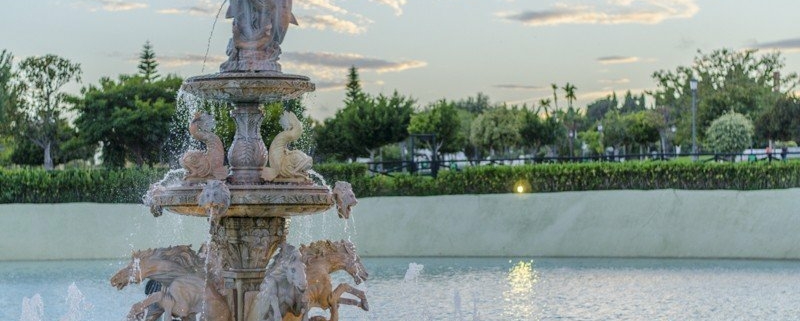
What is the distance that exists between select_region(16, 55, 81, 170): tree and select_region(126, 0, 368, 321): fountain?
45.5 meters

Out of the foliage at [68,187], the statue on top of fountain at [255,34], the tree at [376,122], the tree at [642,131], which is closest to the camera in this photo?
the statue on top of fountain at [255,34]

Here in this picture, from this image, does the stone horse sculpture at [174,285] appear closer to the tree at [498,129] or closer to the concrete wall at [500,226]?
the concrete wall at [500,226]

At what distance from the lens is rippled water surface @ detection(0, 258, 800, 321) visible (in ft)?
53.7

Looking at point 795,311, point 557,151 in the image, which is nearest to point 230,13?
point 795,311

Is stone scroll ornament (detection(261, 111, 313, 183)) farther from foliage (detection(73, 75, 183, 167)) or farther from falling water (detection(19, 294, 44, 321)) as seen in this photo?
foliage (detection(73, 75, 183, 167))

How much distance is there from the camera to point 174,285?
34.4ft

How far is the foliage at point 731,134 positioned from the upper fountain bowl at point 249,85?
38839 mm

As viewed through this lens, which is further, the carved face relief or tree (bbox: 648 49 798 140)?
tree (bbox: 648 49 798 140)

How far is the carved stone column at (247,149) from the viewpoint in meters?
10.9

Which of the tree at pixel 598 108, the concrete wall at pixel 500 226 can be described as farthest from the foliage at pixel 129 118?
the tree at pixel 598 108

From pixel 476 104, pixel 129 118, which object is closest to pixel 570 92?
pixel 476 104

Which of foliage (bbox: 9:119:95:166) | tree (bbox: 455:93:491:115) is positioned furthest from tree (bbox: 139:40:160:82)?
tree (bbox: 455:93:491:115)

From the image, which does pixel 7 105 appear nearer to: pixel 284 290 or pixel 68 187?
pixel 68 187

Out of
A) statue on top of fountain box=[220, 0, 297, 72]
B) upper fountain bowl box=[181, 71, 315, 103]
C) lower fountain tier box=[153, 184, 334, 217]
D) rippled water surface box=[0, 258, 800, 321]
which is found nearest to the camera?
lower fountain tier box=[153, 184, 334, 217]
